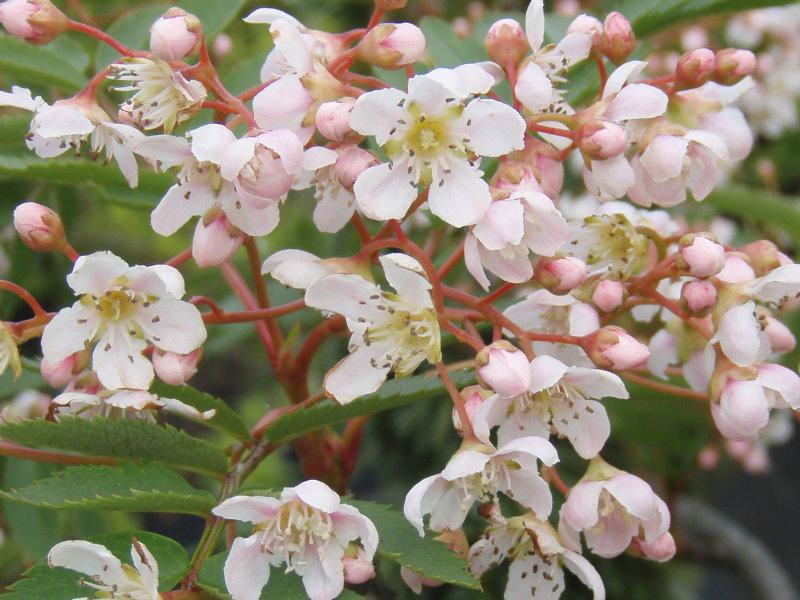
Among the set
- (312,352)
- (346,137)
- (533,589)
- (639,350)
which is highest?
(346,137)

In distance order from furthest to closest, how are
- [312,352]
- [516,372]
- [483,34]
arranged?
[483,34], [312,352], [516,372]

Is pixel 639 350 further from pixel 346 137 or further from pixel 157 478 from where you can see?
pixel 157 478

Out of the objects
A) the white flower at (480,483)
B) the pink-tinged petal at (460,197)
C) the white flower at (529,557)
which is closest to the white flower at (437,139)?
the pink-tinged petal at (460,197)

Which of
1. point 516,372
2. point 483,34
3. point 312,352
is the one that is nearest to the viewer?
point 516,372

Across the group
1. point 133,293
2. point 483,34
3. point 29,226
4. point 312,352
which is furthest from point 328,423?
point 483,34

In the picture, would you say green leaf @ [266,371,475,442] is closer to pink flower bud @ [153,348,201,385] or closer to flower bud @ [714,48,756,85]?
pink flower bud @ [153,348,201,385]

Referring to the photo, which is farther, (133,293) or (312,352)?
(312,352)

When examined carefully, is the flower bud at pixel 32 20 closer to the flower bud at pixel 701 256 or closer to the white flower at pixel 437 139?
the white flower at pixel 437 139
